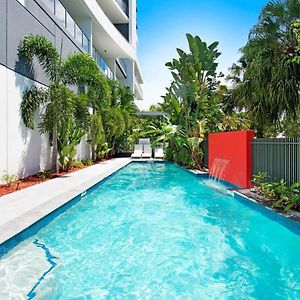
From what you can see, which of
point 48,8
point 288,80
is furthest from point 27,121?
point 288,80

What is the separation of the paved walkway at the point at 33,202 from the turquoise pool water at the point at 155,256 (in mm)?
286

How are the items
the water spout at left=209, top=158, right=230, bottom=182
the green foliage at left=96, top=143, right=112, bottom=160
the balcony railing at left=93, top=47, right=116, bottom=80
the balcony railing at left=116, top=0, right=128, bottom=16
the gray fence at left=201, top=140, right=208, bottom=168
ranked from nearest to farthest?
the water spout at left=209, top=158, right=230, bottom=182 → the gray fence at left=201, top=140, right=208, bottom=168 → the green foliage at left=96, top=143, right=112, bottom=160 → the balcony railing at left=93, top=47, right=116, bottom=80 → the balcony railing at left=116, top=0, right=128, bottom=16

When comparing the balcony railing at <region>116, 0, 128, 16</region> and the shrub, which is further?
the balcony railing at <region>116, 0, 128, 16</region>

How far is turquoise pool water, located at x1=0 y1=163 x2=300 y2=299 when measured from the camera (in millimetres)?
4055

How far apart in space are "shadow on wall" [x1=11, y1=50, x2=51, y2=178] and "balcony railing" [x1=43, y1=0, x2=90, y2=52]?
4185 mm

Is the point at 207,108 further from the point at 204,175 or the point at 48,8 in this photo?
the point at 48,8

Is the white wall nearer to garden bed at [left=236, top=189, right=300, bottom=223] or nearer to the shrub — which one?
the shrub

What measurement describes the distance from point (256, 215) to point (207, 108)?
1054cm

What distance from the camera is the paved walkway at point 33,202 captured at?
5670mm

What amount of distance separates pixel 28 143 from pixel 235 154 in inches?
290

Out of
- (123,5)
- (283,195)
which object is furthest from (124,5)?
(283,195)

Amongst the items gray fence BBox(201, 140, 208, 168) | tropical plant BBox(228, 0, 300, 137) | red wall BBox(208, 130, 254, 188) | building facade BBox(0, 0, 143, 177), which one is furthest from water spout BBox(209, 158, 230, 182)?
building facade BBox(0, 0, 143, 177)

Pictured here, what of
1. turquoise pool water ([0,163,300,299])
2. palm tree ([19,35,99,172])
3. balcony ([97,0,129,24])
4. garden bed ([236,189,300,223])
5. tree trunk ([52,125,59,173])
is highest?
balcony ([97,0,129,24])

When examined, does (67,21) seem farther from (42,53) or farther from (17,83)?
(17,83)
